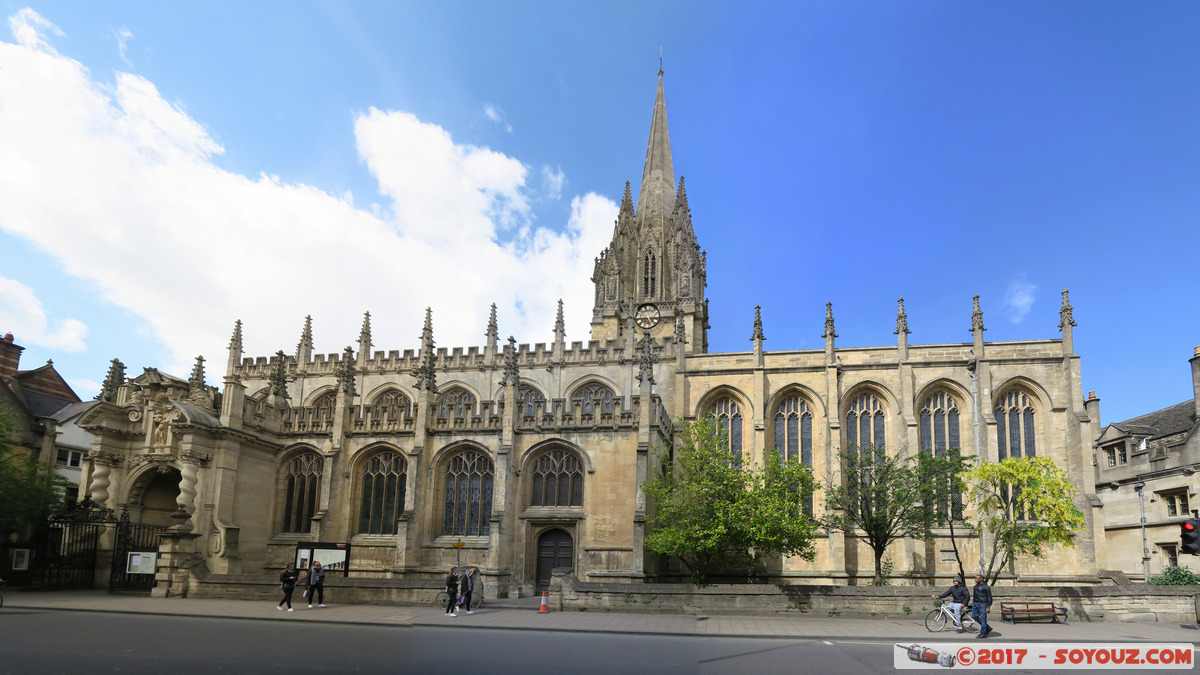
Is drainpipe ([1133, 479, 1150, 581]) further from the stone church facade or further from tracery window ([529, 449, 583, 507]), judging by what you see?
tracery window ([529, 449, 583, 507])

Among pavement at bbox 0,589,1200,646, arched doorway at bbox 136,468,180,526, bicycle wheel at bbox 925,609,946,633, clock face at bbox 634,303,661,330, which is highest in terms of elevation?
clock face at bbox 634,303,661,330

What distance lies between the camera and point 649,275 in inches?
1913

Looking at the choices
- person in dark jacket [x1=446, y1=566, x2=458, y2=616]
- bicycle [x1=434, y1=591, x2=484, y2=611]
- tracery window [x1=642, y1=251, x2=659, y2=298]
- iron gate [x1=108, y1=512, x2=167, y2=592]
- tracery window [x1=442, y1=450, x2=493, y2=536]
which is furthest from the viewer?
tracery window [x1=642, y1=251, x2=659, y2=298]

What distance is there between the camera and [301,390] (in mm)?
44062

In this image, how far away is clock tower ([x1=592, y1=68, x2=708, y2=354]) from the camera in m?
46.3

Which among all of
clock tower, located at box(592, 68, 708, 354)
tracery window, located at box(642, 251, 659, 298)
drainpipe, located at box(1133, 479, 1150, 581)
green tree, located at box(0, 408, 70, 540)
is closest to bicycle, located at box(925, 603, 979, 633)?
drainpipe, located at box(1133, 479, 1150, 581)

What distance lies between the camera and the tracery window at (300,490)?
31.5m

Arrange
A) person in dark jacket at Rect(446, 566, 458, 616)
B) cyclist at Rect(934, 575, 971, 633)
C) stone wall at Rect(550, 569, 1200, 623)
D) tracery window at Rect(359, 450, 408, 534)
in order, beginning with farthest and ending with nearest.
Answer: tracery window at Rect(359, 450, 408, 534), stone wall at Rect(550, 569, 1200, 623), person in dark jacket at Rect(446, 566, 458, 616), cyclist at Rect(934, 575, 971, 633)

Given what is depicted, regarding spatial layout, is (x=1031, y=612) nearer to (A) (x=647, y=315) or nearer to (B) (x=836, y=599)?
(B) (x=836, y=599)

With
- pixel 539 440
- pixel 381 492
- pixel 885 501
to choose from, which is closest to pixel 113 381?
pixel 381 492

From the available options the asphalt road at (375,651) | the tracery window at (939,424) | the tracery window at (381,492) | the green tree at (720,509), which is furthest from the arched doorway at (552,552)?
the tracery window at (939,424)

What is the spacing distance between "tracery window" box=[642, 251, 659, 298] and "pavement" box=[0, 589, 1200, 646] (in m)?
27.3

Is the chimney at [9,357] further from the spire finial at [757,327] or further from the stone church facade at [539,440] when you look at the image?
the spire finial at [757,327]

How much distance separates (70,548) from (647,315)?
1208 inches
